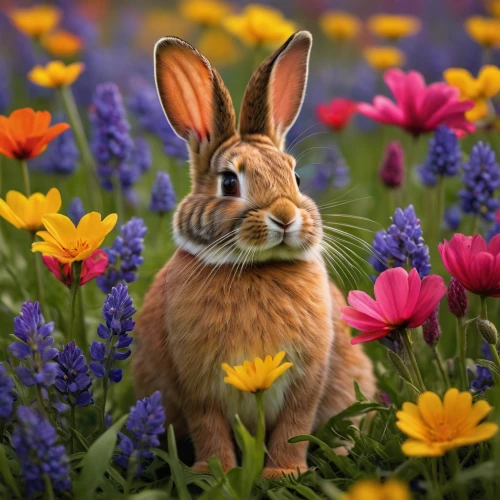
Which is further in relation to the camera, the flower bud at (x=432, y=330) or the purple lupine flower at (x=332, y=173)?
the purple lupine flower at (x=332, y=173)

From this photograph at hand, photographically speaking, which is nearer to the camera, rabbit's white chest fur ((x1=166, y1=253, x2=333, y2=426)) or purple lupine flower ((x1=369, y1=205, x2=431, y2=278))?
rabbit's white chest fur ((x1=166, y1=253, x2=333, y2=426))

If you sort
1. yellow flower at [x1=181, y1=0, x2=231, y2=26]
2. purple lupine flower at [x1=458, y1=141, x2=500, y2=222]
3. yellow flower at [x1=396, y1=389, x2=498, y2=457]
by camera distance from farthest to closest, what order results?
1. yellow flower at [x1=181, y1=0, x2=231, y2=26]
2. purple lupine flower at [x1=458, y1=141, x2=500, y2=222]
3. yellow flower at [x1=396, y1=389, x2=498, y2=457]

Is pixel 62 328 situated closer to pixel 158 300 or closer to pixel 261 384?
pixel 158 300

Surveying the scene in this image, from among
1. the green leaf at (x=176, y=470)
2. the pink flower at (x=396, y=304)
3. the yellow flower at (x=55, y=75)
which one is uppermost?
the yellow flower at (x=55, y=75)

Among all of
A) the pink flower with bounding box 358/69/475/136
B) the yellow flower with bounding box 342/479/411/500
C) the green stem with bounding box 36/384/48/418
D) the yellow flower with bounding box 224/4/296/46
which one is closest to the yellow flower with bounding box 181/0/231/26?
the yellow flower with bounding box 224/4/296/46


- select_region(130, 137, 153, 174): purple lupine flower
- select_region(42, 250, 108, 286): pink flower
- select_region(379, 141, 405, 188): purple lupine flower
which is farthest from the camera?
select_region(130, 137, 153, 174): purple lupine flower

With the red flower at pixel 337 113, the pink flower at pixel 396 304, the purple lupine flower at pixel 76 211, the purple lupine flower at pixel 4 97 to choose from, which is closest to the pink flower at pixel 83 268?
the purple lupine flower at pixel 76 211

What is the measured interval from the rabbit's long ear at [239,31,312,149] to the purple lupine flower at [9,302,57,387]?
1.13 m

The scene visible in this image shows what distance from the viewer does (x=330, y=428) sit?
2.97 meters

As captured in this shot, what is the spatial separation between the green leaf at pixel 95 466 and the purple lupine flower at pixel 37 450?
0.24 feet

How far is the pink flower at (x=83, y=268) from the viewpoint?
2.84m

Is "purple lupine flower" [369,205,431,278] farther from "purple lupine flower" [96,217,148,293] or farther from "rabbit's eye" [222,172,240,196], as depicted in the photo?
"purple lupine flower" [96,217,148,293]

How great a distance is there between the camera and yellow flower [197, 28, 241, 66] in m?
8.54

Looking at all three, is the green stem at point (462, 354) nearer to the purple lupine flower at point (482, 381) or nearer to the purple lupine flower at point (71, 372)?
the purple lupine flower at point (482, 381)
